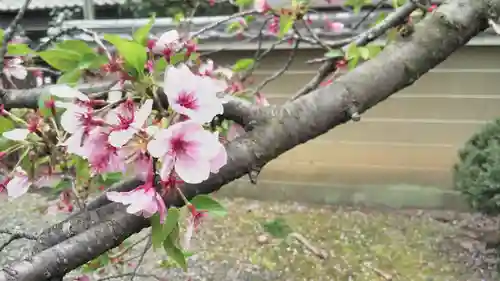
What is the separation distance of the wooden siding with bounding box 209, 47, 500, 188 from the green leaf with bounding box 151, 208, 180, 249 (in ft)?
13.7

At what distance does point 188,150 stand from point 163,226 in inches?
4.1

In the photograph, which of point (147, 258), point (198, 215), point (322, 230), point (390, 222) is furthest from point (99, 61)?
point (390, 222)

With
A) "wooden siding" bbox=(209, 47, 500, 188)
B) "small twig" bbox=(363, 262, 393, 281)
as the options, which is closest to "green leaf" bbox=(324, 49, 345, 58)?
"small twig" bbox=(363, 262, 393, 281)

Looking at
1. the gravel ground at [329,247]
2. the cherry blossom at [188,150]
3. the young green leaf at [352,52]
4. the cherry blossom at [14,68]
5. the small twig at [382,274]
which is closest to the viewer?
the cherry blossom at [188,150]

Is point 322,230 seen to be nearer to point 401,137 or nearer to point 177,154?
point 401,137

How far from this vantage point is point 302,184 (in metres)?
5.28

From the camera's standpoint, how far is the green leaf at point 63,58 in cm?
83

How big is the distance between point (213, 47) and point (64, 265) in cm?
420

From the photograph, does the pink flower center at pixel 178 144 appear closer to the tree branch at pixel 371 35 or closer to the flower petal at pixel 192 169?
the flower petal at pixel 192 169

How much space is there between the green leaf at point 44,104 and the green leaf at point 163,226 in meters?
0.33

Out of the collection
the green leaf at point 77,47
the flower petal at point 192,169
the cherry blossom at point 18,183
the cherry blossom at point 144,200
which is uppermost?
the green leaf at point 77,47

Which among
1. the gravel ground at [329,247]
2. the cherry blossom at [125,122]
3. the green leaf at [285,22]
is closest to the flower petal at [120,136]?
the cherry blossom at [125,122]

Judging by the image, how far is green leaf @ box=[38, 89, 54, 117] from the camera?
90 cm

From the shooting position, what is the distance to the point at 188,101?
2.09 feet
